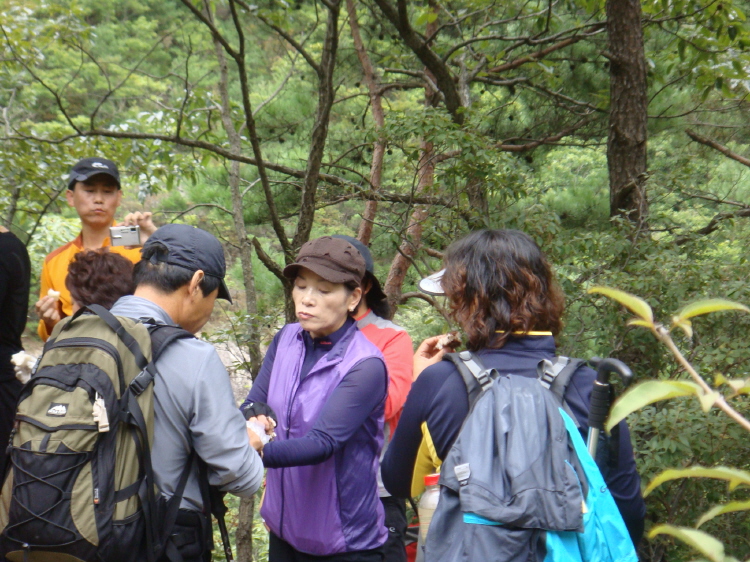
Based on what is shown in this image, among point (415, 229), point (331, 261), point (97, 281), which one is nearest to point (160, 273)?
point (97, 281)

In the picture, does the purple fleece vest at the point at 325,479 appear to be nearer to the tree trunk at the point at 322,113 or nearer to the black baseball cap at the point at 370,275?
the black baseball cap at the point at 370,275

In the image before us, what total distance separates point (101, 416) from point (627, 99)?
4.06 meters

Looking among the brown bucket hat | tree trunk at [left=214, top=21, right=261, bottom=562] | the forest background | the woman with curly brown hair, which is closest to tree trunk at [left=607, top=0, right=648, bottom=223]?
the forest background

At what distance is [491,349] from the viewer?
1.66 m

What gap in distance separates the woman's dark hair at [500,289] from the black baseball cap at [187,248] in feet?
2.17

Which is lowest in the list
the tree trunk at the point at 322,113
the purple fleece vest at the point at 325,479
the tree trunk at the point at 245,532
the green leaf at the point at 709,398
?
the tree trunk at the point at 245,532

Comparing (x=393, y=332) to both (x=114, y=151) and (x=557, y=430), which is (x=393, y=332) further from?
(x=114, y=151)

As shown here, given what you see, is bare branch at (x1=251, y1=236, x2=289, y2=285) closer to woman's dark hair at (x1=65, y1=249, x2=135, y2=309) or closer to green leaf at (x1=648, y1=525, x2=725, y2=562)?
woman's dark hair at (x1=65, y1=249, x2=135, y2=309)

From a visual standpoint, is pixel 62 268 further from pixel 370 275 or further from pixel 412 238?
pixel 412 238

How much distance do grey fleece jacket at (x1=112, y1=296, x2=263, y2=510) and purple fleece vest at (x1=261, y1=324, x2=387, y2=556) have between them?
451 mm

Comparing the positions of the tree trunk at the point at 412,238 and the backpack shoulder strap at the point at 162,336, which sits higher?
the tree trunk at the point at 412,238

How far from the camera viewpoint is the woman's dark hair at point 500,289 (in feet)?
5.45

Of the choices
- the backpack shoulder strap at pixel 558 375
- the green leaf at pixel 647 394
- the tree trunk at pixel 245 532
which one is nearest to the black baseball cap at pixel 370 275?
the backpack shoulder strap at pixel 558 375

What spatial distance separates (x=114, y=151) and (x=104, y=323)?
4056mm
